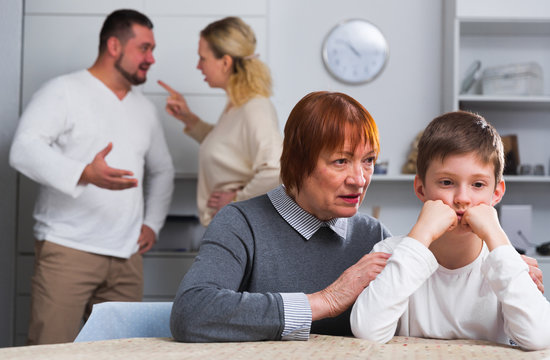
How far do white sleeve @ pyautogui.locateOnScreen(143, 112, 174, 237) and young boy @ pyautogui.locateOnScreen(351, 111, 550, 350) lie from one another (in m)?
1.96

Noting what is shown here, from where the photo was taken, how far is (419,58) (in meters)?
3.66

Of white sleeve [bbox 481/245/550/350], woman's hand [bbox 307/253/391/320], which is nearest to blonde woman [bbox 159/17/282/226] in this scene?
woman's hand [bbox 307/253/391/320]

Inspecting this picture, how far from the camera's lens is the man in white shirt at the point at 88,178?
2.50 metres

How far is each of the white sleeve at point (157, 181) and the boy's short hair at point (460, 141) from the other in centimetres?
202

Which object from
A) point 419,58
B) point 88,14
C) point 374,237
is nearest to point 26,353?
point 374,237

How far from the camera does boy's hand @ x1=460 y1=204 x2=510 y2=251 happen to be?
1090 millimetres

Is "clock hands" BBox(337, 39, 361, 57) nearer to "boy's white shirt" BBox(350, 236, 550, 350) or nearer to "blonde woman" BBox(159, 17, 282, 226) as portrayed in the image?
"blonde woman" BBox(159, 17, 282, 226)

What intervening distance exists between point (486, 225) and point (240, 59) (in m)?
1.81

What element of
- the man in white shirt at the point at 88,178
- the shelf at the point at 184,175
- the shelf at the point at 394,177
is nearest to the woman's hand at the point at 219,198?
the man in white shirt at the point at 88,178

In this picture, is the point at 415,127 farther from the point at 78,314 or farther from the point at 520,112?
the point at 78,314

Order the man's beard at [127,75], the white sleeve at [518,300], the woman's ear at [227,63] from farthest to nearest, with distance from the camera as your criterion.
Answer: the man's beard at [127,75] → the woman's ear at [227,63] → the white sleeve at [518,300]

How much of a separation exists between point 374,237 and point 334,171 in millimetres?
259

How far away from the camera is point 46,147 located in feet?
8.20

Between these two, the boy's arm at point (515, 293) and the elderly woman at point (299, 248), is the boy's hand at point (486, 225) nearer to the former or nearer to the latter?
the boy's arm at point (515, 293)
